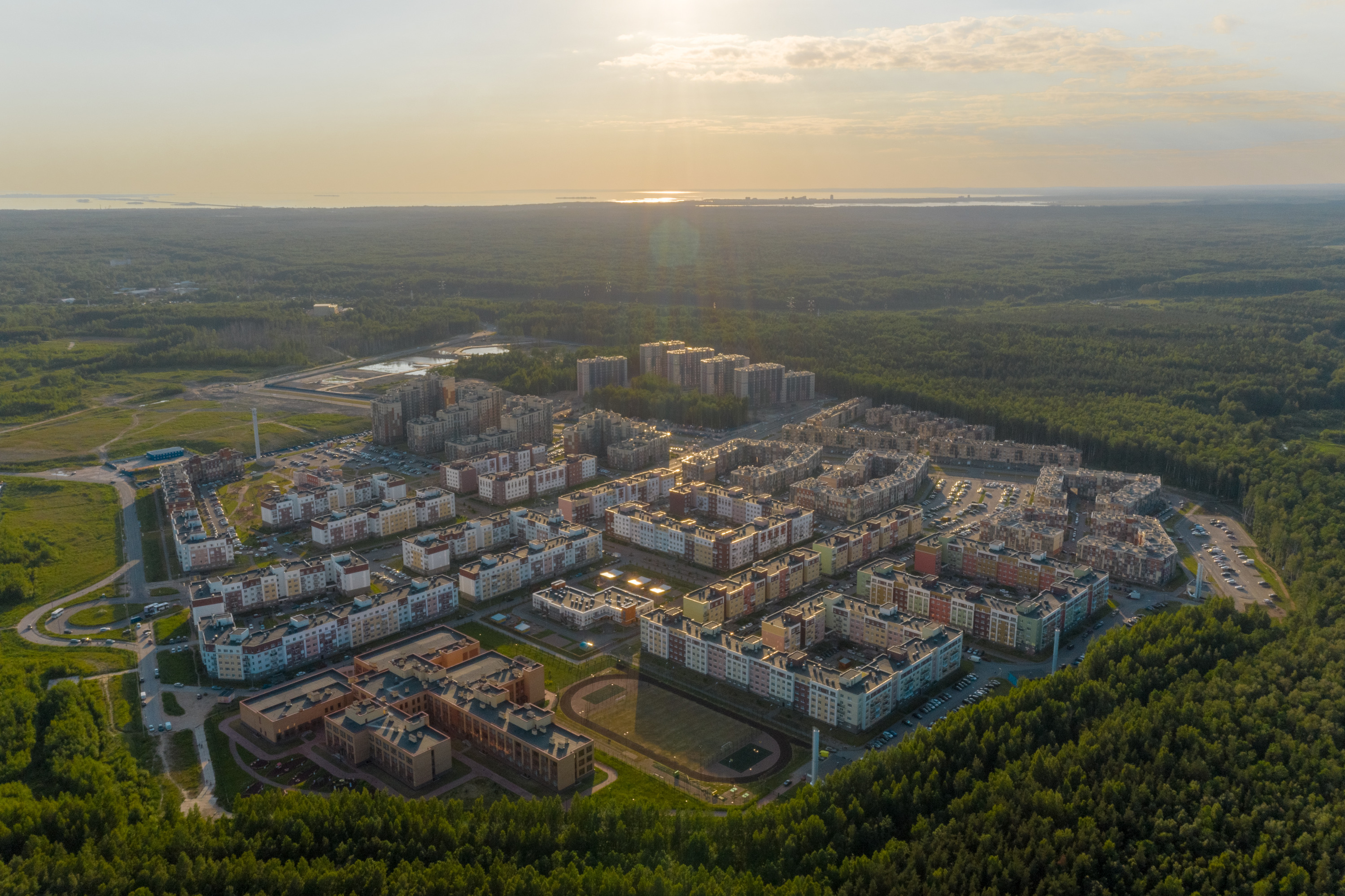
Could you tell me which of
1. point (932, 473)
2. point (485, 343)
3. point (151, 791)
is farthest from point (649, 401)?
point (151, 791)

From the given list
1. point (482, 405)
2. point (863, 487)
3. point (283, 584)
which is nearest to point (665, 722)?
point (283, 584)

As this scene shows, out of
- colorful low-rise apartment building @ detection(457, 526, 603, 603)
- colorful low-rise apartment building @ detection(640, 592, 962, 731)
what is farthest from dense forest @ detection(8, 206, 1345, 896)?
colorful low-rise apartment building @ detection(457, 526, 603, 603)

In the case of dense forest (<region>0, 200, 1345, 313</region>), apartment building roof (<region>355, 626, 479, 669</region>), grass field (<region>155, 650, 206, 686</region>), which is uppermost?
dense forest (<region>0, 200, 1345, 313</region>)

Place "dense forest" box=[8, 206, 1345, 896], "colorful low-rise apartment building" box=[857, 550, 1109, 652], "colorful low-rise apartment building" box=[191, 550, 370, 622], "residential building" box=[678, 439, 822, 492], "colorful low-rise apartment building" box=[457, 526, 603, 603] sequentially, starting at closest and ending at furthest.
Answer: "dense forest" box=[8, 206, 1345, 896] → "colorful low-rise apartment building" box=[857, 550, 1109, 652] → "colorful low-rise apartment building" box=[191, 550, 370, 622] → "colorful low-rise apartment building" box=[457, 526, 603, 603] → "residential building" box=[678, 439, 822, 492]

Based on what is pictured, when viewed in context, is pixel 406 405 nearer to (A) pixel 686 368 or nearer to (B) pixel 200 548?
(A) pixel 686 368

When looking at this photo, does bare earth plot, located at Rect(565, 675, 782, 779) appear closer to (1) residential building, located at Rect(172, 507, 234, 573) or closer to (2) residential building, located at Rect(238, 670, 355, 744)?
(2) residential building, located at Rect(238, 670, 355, 744)

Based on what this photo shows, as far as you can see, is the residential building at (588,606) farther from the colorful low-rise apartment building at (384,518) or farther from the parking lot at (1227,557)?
the parking lot at (1227,557)

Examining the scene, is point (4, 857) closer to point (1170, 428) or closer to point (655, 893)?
point (655, 893)
